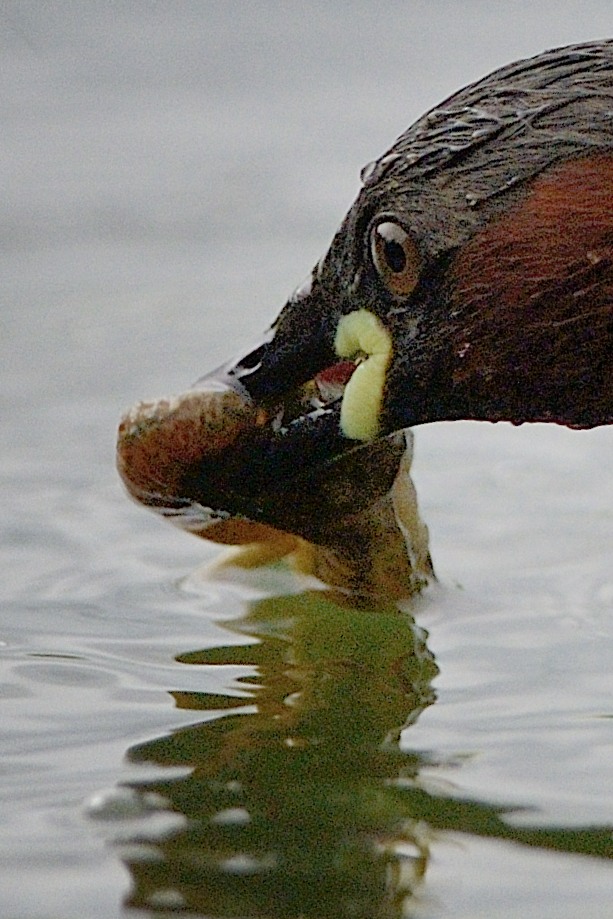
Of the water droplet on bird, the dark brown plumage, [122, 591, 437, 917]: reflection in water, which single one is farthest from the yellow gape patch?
[122, 591, 437, 917]: reflection in water

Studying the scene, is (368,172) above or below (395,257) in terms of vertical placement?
above

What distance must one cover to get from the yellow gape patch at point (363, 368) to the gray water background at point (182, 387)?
0.45 metres

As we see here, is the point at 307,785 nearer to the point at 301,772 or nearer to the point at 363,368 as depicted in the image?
the point at 301,772

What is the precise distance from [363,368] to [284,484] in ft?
1.08

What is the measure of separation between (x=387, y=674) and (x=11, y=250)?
2339 millimetres

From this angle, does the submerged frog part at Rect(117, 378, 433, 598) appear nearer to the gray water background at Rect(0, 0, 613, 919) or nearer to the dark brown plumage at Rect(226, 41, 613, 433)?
the gray water background at Rect(0, 0, 613, 919)

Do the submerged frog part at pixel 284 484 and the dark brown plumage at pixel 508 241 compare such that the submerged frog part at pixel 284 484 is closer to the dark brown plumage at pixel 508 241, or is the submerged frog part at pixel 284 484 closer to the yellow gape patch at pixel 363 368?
the yellow gape patch at pixel 363 368

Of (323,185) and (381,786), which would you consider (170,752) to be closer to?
(381,786)

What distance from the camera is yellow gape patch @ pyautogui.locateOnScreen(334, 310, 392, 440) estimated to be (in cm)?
293

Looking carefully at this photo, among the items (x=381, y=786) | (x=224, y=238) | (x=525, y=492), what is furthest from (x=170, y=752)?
(x=224, y=238)

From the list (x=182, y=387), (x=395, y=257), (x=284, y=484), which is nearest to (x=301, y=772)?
(x=284, y=484)

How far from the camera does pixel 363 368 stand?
2.96 meters

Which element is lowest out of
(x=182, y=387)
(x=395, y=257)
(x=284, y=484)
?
(x=284, y=484)

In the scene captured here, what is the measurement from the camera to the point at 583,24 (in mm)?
6371
